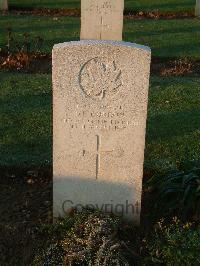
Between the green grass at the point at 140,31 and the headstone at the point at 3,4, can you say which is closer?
the green grass at the point at 140,31

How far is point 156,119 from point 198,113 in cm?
75

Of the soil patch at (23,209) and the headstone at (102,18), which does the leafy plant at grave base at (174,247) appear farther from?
the headstone at (102,18)

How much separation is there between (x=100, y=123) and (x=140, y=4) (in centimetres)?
1655

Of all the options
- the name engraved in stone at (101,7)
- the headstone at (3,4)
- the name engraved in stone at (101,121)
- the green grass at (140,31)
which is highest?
the name engraved in stone at (101,7)

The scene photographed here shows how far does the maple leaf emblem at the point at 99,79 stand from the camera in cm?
403

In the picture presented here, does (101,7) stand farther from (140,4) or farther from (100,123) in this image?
(140,4)

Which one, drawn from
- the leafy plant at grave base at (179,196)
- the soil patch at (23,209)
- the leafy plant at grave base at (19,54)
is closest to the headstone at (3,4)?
the leafy plant at grave base at (19,54)

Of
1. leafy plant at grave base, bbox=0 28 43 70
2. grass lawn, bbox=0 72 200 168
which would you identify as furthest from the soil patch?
leafy plant at grave base, bbox=0 28 43 70

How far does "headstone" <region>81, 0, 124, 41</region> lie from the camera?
10.2 meters

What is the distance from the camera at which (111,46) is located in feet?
13.0

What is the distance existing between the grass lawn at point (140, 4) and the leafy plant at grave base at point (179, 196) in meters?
14.8

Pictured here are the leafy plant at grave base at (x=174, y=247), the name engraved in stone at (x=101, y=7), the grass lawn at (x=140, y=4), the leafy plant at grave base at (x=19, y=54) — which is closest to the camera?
the leafy plant at grave base at (x=174, y=247)

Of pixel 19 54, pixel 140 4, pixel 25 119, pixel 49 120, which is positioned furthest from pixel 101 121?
pixel 140 4

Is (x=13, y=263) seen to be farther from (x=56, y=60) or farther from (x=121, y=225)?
(x=56, y=60)
